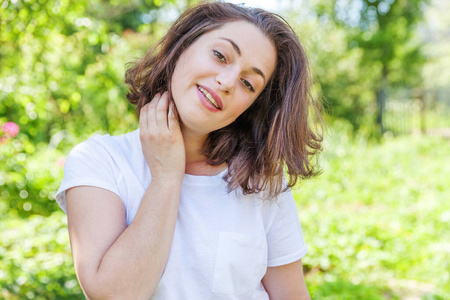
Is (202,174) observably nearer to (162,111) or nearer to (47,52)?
(162,111)

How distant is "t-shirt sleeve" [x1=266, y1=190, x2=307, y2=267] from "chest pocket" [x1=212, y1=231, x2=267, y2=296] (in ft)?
0.20

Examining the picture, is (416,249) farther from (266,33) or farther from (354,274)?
(266,33)

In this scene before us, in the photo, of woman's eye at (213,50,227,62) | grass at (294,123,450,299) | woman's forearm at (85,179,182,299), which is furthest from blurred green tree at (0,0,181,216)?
grass at (294,123,450,299)

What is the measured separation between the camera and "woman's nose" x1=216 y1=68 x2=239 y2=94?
1.35 meters

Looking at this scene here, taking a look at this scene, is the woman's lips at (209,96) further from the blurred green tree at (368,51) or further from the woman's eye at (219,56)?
the blurred green tree at (368,51)

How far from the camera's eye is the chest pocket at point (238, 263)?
1.33 meters

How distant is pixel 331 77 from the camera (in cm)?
1278

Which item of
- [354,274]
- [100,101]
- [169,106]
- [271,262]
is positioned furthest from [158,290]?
[100,101]

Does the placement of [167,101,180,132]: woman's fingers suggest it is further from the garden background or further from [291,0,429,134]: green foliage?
[291,0,429,134]: green foliage

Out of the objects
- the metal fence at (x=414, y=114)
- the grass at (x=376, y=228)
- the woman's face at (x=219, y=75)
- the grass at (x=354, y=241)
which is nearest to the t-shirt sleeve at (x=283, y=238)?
the woman's face at (x=219, y=75)

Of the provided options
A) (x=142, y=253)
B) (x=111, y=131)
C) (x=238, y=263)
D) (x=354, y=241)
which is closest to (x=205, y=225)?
(x=238, y=263)

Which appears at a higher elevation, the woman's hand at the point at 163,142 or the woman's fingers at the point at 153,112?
the woman's fingers at the point at 153,112

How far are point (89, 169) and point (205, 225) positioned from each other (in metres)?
0.38

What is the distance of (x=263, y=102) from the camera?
171 cm
